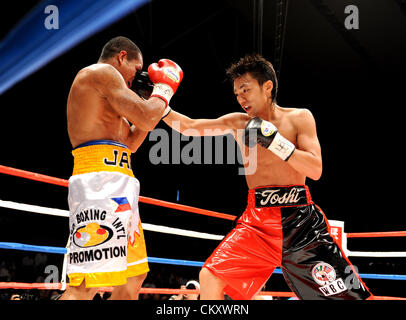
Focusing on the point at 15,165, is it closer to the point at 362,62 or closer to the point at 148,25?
the point at 148,25

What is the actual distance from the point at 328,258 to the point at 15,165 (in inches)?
234

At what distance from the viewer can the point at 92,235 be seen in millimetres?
1507

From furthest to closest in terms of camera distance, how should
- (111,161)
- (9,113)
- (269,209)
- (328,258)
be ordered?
(9,113)
(269,209)
(328,258)
(111,161)

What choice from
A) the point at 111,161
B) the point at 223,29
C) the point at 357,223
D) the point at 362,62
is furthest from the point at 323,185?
the point at 111,161

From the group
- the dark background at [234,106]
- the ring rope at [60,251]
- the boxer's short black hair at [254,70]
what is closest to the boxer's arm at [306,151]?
the boxer's short black hair at [254,70]

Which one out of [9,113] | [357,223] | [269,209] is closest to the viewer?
[269,209]

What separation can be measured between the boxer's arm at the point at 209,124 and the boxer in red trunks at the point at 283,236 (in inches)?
7.2

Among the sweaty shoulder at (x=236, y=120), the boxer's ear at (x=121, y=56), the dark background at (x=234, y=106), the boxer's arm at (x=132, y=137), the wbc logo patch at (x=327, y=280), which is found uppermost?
the dark background at (x=234, y=106)

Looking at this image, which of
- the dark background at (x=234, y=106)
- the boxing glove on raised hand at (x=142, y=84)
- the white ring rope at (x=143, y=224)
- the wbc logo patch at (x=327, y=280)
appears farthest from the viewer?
the dark background at (x=234, y=106)

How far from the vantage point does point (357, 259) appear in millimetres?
8453

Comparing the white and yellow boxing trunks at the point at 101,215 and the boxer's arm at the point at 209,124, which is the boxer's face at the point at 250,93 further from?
the white and yellow boxing trunks at the point at 101,215

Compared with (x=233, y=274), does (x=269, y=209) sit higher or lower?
higher

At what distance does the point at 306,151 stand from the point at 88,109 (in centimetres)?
103

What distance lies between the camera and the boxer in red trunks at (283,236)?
1804 millimetres
